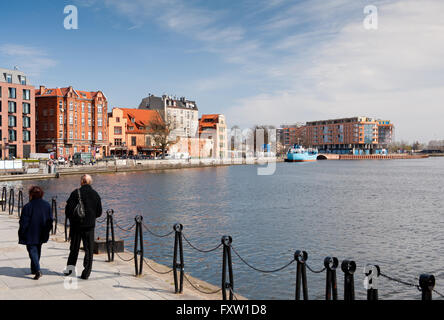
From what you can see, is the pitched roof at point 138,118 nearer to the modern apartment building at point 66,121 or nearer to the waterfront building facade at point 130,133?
the waterfront building facade at point 130,133

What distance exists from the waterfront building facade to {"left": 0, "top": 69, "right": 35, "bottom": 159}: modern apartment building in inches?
931

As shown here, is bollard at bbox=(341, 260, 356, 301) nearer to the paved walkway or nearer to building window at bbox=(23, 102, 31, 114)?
the paved walkway

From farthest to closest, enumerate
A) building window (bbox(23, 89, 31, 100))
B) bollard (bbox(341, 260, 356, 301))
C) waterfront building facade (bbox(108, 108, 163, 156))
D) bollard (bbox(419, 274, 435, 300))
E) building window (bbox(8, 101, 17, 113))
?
waterfront building facade (bbox(108, 108, 163, 156))
building window (bbox(23, 89, 31, 100))
building window (bbox(8, 101, 17, 113))
bollard (bbox(341, 260, 356, 301))
bollard (bbox(419, 274, 435, 300))

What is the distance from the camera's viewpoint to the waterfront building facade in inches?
4230

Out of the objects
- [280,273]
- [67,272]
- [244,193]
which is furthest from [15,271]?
[244,193]

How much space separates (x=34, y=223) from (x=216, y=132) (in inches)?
4907

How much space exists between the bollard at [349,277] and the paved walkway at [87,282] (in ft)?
12.1

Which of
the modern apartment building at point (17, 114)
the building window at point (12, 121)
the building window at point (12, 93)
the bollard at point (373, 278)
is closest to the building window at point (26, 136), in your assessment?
the modern apartment building at point (17, 114)

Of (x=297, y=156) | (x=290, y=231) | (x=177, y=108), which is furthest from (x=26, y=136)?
(x=297, y=156)

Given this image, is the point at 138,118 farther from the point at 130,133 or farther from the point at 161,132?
the point at 161,132

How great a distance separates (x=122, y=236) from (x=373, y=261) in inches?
471

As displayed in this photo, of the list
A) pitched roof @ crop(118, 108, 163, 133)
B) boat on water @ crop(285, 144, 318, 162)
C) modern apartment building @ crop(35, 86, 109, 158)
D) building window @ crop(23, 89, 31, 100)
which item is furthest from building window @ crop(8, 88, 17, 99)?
boat on water @ crop(285, 144, 318, 162)

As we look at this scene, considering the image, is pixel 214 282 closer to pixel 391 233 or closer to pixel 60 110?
pixel 391 233

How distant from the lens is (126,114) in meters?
Result: 114
